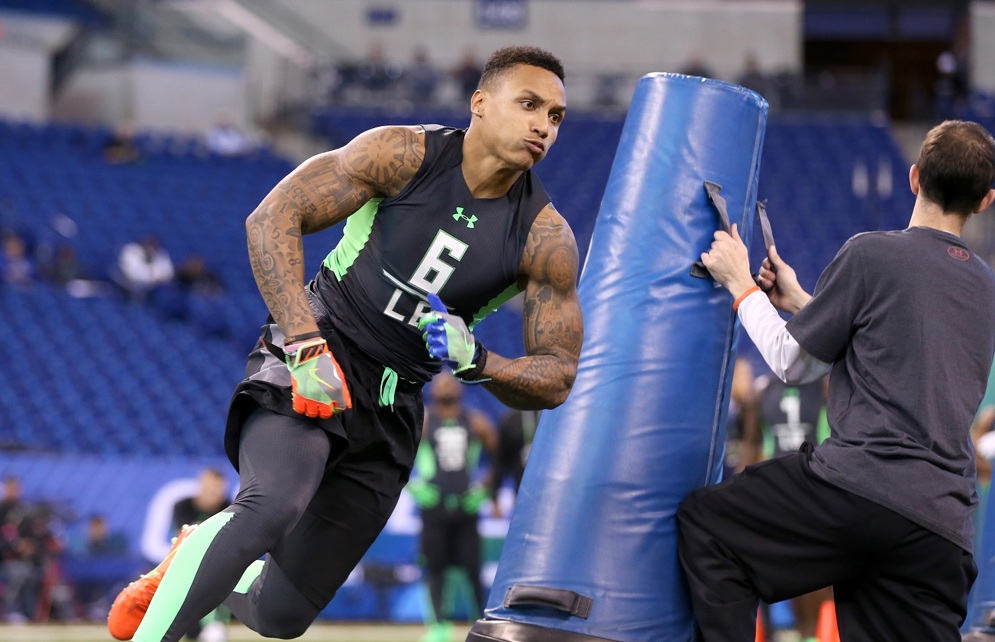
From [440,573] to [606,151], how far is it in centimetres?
1111

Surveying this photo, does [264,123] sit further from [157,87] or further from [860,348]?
[860,348]

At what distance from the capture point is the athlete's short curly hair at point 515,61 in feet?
11.6

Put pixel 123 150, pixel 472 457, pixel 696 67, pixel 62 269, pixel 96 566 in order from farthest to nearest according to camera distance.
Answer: pixel 696 67 → pixel 123 150 → pixel 62 269 → pixel 96 566 → pixel 472 457

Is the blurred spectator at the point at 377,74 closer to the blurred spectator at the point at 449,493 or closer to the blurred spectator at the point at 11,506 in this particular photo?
the blurred spectator at the point at 11,506

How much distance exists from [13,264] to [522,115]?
433 inches

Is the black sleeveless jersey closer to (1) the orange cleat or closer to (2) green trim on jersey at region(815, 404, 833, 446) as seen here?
(1) the orange cleat

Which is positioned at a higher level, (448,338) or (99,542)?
(448,338)

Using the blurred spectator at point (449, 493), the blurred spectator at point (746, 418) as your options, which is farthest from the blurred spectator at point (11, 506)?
the blurred spectator at point (746, 418)

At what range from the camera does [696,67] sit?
61.7 feet

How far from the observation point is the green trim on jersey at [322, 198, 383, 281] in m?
3.63

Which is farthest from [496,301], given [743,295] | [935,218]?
[935,218]

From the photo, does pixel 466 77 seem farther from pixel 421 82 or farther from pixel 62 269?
pixel 62 269

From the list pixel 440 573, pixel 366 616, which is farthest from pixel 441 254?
pixel 366 616

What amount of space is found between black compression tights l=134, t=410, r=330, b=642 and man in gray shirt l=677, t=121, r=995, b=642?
1222 millimetres
